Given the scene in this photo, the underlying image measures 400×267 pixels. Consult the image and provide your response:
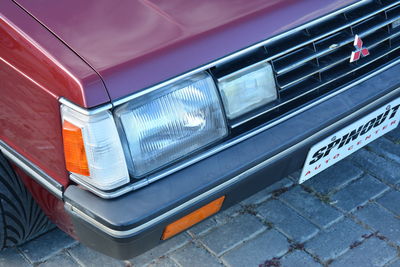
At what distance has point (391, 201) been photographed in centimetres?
305

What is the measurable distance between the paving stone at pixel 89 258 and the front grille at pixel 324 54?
1024mm

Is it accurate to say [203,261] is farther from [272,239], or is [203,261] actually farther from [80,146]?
[80,146]

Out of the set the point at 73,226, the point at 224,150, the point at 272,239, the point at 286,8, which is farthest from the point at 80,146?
the point at 272,239

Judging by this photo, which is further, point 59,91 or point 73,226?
point 73,226

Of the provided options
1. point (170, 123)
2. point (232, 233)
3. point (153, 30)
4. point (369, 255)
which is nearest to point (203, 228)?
point (232, 233)

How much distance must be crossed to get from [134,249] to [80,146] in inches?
16.8

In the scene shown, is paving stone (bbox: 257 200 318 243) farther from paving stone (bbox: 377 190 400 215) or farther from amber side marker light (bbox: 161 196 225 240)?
amber side marker light (bbox: 161 196 225 240)

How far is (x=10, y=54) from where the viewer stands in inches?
75.9

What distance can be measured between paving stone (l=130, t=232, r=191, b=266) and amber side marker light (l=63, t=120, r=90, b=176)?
34.7 inches

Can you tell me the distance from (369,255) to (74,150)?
1.61 meters

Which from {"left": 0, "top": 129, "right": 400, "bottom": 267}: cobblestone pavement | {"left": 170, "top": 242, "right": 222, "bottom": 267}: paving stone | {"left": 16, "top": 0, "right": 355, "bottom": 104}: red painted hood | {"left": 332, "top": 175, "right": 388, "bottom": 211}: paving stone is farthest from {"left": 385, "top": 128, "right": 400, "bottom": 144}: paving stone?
{"left": 16, "top": 0, "right": 355, "bottom": 104}: red painted hood

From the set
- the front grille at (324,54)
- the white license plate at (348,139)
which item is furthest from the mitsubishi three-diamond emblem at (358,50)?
the white license plate at (348,139)

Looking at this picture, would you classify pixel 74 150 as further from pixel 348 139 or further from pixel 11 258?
pixel 348 139

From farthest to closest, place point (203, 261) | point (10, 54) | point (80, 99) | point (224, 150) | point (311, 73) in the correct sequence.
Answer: point (203, 261) → point (311, 73) → point (224, 150) → point (10, 54) → point (80, 99)
